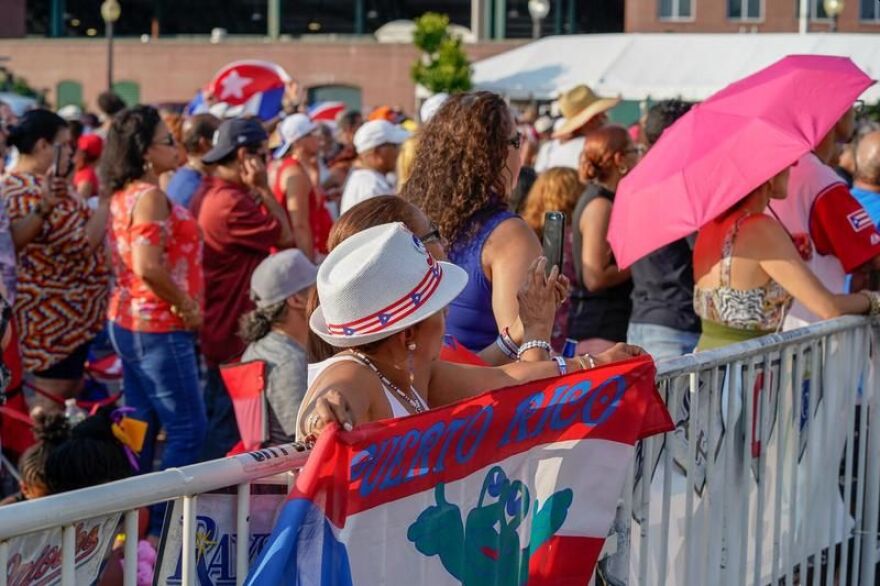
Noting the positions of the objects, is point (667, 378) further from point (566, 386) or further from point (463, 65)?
point (463, 65)

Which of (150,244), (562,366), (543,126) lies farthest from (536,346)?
(543,126)

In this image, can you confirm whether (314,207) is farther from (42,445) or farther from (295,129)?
(42,445)

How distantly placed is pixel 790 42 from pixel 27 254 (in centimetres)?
2168

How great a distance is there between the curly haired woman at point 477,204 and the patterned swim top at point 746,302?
1186mm

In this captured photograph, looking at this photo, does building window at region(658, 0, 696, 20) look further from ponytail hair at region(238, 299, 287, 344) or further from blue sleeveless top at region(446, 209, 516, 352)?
blue sleeveless top at region(446, 209, 516, 352)

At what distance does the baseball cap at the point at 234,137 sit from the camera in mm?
7309

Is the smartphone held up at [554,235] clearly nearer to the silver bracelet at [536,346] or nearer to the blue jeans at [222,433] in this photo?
the silver bracelet at [536,346]

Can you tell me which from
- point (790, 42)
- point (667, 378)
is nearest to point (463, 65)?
point (790, 42)

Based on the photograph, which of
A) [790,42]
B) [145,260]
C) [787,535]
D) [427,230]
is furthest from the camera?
[790,42]

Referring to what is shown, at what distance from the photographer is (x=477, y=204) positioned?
3943 mm

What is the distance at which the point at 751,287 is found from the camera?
4.89 metres

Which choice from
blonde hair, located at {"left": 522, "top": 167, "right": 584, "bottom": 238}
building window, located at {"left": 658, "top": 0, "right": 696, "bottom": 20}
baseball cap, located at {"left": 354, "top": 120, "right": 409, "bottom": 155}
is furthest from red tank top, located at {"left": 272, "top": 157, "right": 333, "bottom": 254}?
building window, located at {"left": 658, "top": 0, "right": 696, "bottom": 20}

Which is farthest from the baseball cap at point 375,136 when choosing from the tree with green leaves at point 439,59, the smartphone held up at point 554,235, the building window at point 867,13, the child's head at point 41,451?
the building window at point 867,13

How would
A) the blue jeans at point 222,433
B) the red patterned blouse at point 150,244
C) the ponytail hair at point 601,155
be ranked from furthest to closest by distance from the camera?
the ponytail hair at point 601,155 → the red patterned blouse at point 150,244 → the blue jeans at point 222,433
